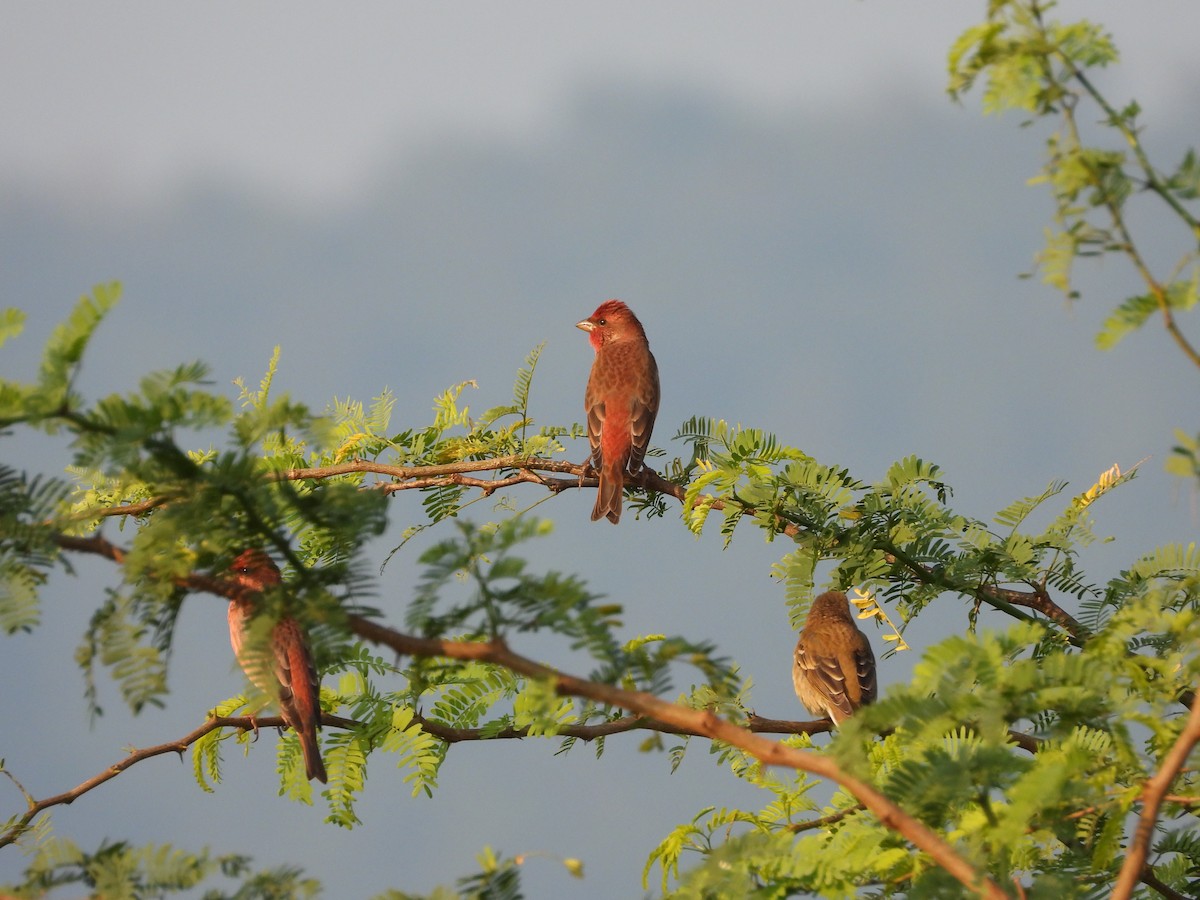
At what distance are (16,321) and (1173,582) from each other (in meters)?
3.41

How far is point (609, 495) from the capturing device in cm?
679

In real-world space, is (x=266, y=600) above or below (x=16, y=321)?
below

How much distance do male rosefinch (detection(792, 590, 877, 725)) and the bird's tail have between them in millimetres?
1147

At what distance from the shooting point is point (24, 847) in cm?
332

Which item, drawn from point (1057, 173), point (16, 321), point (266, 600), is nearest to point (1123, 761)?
point (1057, 173)

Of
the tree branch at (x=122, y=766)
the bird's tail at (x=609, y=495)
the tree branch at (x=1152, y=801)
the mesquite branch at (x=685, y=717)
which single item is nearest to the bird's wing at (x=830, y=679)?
the bird's tail at (x=609, y=495)

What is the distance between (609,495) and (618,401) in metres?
0.89

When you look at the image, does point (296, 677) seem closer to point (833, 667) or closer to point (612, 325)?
point (833, 667)

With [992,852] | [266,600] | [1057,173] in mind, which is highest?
[1057,173]

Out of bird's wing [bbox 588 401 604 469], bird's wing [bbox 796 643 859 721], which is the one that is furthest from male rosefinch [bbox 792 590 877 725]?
bird's wing [bbox 588 401 604 469]

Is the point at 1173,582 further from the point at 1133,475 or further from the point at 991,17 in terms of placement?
the point at 991,17

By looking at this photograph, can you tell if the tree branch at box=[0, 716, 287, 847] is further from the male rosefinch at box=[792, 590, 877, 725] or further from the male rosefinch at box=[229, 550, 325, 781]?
the male rosefinch at box=[792, 590, 877, 725]

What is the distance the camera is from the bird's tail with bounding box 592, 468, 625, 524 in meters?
6.65

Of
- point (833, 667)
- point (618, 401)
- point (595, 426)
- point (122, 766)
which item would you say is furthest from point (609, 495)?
point (122, 766)
